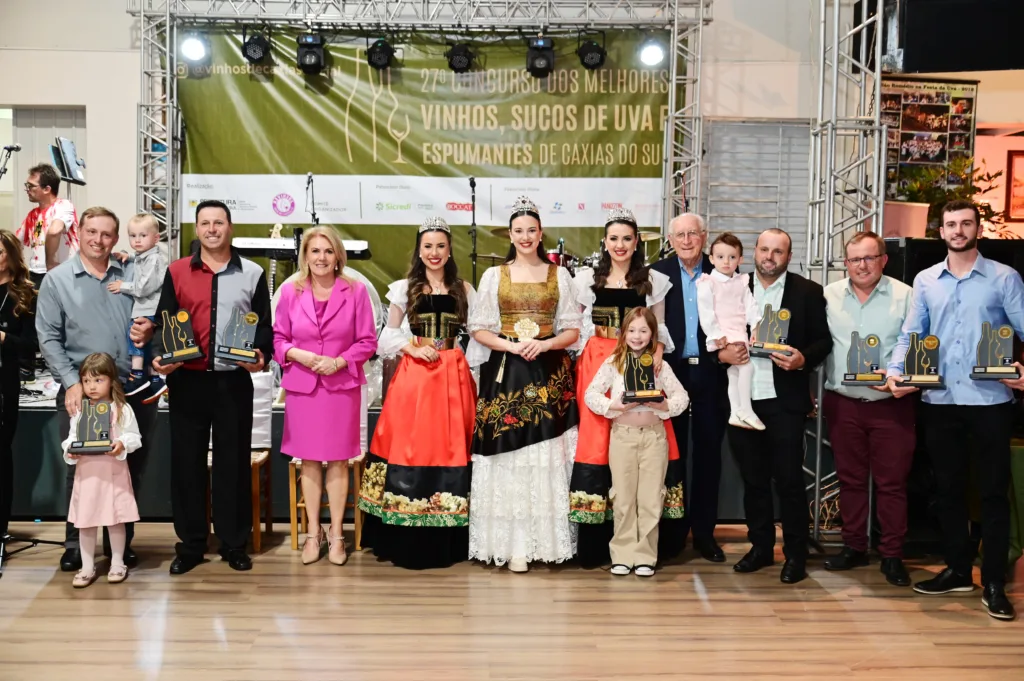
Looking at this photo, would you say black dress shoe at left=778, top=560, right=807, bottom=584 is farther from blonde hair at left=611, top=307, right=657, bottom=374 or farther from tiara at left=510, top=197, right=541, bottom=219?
tiara at left=510, top=197, right=541, bottom=219

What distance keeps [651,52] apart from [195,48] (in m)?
4.00

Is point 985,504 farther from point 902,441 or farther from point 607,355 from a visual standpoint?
point 607,355

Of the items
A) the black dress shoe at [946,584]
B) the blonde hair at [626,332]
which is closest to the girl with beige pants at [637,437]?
the blonde hair at [626,332]

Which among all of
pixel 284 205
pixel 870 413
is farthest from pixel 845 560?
pixel 284 205

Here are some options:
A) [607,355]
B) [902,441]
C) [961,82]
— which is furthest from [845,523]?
[961,82]

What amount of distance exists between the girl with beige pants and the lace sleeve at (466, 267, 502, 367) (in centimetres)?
54

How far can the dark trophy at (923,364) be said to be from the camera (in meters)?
3.82

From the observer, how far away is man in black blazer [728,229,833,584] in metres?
4.19

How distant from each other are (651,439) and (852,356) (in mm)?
981

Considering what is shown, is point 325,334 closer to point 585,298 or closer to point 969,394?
point 585,298

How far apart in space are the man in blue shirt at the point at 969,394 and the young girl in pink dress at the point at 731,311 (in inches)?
25.4

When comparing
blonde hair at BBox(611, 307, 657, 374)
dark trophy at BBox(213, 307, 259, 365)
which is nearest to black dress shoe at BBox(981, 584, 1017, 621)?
blonde hair at BBox(611, 307, 657, 374)

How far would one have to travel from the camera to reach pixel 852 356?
13.4 feet

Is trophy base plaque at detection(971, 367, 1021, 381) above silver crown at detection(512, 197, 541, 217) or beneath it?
beneath
